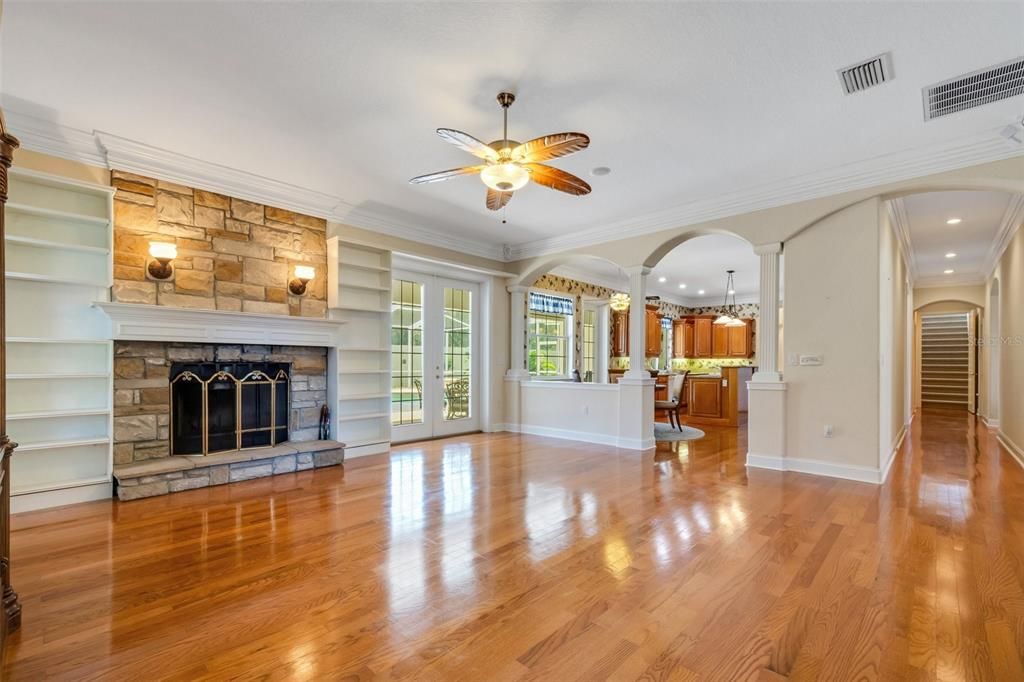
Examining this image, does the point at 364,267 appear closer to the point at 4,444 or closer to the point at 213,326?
the point at 213,326

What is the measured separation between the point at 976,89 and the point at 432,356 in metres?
5.92

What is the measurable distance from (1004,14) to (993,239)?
18.8ft

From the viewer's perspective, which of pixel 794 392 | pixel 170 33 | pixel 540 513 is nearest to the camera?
pixel 170 33

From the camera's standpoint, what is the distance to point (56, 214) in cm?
379

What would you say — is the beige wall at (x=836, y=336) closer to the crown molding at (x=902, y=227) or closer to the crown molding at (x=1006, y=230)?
the crown molding at (x=902, y=227)

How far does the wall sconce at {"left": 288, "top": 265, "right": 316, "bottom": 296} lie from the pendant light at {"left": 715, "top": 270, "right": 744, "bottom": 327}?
7.45 meters

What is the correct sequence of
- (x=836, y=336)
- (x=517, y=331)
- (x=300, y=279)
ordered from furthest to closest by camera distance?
(x=517, y=331) → (x=300, y=279) → (x=836, y=336)

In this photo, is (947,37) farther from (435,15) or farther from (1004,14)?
(435,15)

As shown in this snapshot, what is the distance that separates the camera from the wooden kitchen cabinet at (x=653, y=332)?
35.9 feet

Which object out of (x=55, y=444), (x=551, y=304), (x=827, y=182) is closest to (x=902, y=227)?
(x=827, y=182)

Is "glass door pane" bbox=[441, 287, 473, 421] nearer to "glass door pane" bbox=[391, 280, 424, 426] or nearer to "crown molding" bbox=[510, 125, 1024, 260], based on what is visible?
"glass door pane" bbox=[391, 280, 424, 426]

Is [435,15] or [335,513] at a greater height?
[435,15]

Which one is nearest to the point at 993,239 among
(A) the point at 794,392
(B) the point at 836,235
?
(B) the point at 836,235

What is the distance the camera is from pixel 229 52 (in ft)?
9.32
